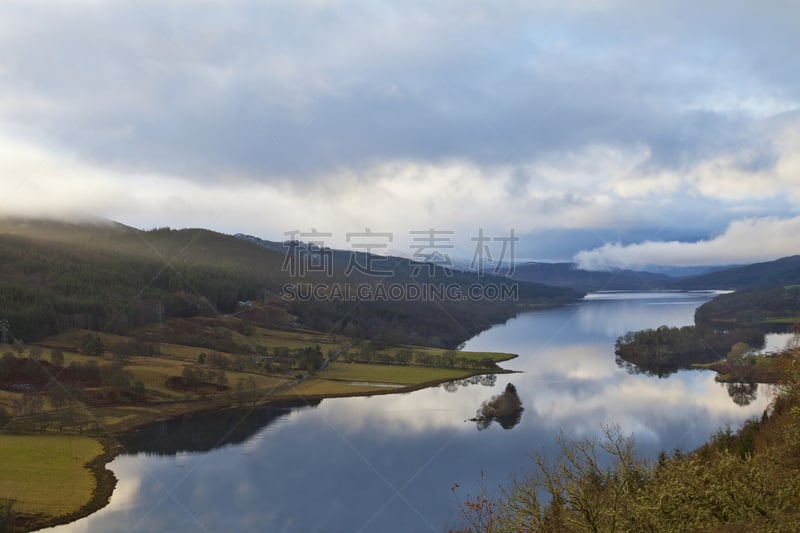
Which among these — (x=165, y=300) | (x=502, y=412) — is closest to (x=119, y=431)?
(x=502, y=412)

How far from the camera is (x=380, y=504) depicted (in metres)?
31.9

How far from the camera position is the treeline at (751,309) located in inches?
4955

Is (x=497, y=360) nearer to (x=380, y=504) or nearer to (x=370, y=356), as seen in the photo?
(x=370, y=356)

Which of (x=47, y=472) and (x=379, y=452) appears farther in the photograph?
(x=379, y=452)

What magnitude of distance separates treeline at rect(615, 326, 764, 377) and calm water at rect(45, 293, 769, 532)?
Answer: 1153cm

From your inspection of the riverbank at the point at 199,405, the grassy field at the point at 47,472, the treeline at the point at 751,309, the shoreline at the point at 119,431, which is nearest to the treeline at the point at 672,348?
the riverbank at the point at 199,405

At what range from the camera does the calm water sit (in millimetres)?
30734

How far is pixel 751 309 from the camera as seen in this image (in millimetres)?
140500

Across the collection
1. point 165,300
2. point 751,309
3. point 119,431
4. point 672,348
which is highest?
point 165,300

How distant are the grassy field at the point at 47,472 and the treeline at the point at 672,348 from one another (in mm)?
64418

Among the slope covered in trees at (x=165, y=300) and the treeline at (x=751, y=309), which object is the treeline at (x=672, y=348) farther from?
the slope covered in trees at (x=165, y=300)

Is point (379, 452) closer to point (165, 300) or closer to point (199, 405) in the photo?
point (199, 405)

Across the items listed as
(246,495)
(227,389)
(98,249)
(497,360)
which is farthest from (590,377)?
(98,249)

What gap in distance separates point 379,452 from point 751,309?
13185 cm
